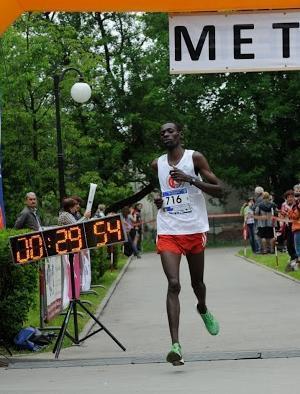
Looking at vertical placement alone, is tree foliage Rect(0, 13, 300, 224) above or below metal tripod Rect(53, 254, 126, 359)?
above

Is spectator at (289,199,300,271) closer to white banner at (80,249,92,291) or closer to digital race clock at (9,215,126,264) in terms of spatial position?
white banner at (80,249,92,291)

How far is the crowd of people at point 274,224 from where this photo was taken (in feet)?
61.9

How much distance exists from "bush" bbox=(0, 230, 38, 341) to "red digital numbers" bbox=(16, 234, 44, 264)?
0.30 m

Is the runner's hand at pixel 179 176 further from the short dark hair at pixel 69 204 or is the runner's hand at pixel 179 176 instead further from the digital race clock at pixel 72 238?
the short dark hair at pixel 69 204

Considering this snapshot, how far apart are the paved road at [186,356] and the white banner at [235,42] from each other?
9.01 ft

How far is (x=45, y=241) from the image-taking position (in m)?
9.91

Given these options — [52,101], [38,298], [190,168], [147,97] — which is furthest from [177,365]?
[147,97]

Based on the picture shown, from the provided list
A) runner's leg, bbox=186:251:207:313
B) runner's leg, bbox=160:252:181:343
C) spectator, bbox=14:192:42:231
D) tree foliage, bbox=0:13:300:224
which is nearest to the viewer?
runner's leg, bbox=160:252:181:343

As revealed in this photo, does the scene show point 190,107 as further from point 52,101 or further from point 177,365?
point 177,365

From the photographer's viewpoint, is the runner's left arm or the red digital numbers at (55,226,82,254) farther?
the red digital numbers at (55,226,82,254)

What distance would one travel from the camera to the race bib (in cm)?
866

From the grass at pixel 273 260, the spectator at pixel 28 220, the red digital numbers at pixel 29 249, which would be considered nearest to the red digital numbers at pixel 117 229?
the red digital numbers at pixel 29 249

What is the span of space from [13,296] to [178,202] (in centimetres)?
245

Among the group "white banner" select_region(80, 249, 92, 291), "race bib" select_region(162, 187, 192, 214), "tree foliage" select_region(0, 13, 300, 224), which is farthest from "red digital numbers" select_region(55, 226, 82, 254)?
"tree foliage" select_region(0, 13, 300, 224)
